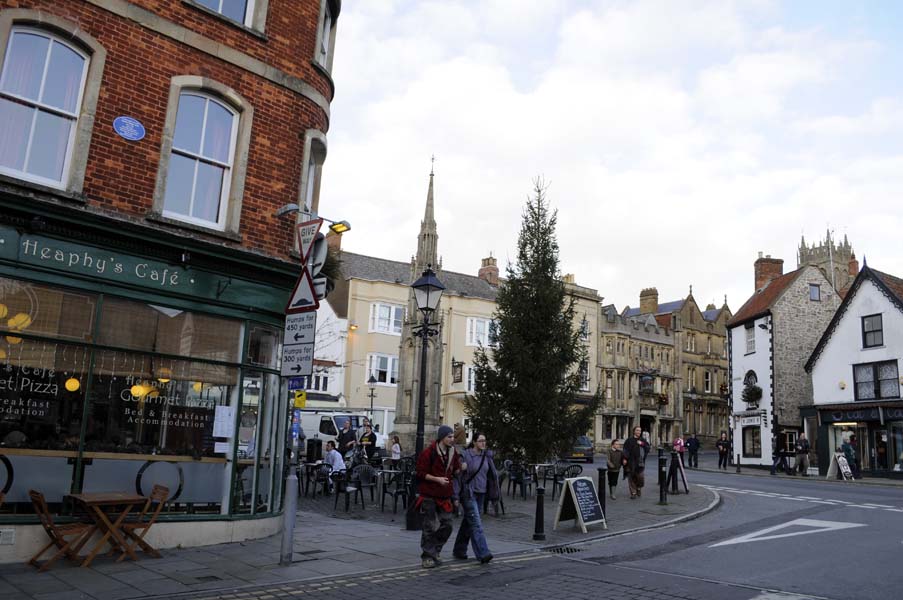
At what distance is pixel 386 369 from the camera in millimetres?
47875

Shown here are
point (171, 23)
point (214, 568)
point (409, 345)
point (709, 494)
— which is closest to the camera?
point (214, 568)

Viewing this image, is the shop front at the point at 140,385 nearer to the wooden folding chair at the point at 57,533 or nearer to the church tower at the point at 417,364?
the wooden folding chair at the point at 57,533

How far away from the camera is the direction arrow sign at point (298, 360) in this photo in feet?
30.0

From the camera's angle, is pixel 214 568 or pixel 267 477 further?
pixel 267 477

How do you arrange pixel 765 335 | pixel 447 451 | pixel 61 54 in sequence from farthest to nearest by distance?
pixel 765 335, pixel 61 54, pixel 447 451

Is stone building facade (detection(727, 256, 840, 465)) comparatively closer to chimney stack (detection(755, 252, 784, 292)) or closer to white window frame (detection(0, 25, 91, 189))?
chimney stack (detection(755, 252, 784, 292))

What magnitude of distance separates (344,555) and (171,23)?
332 inches

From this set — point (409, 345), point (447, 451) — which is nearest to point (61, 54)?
point (447, 451)

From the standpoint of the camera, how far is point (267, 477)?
11922mm

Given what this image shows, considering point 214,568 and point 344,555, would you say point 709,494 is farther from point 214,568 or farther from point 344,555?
point 214,568

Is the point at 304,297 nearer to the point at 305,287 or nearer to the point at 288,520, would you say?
the point at 305,287

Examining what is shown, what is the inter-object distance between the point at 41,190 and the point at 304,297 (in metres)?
3.82

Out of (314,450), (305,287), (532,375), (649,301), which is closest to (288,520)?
(305,287)

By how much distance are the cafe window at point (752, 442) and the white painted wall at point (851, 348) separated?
518 cm
